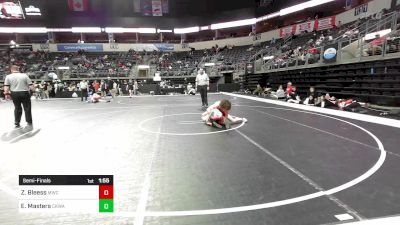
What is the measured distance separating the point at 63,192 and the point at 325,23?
3097 cm

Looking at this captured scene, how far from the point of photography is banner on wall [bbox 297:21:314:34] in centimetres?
2944

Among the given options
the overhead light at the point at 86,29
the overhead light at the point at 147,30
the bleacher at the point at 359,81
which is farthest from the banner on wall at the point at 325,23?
the overhead light at the point at 86,29

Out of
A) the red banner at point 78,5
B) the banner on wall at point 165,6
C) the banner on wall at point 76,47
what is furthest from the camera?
the banner on wall at point 76,47

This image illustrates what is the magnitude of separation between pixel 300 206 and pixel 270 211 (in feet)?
1.04

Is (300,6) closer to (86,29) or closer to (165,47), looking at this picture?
(165,47)

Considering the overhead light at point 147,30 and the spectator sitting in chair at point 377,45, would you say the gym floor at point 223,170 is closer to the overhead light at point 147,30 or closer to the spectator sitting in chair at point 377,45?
the spectator sitting in chair at point 377,45

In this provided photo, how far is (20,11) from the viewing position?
1400 inches

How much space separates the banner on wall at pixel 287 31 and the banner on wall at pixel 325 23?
290 cm

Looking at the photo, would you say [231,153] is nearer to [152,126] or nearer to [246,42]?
[152,126]

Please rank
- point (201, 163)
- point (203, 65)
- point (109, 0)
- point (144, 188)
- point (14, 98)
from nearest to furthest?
1. point (144, 188)
2. point (201, 163)
3. point (14, 98)
4. point (203, 65)
5. point (109, 0)

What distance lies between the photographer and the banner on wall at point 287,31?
31.3 m

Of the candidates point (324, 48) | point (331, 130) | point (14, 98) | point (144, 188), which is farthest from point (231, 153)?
point (324, 48)
